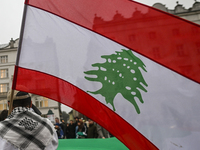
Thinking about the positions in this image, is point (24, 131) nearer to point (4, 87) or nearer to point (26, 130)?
point (26, 130)

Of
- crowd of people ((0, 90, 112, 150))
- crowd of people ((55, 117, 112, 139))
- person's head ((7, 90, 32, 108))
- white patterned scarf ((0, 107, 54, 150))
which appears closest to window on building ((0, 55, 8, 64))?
crowd of people ((55, 117, 112, 139))

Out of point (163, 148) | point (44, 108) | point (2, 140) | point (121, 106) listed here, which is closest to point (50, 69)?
point (121, 106)

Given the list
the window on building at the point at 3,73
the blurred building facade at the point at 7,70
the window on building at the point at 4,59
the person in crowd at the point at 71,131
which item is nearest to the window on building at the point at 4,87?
the blurred building facade at the point at 7,70

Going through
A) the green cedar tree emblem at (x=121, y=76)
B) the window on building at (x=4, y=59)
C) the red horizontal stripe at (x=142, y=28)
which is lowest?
the green cedar tree emblem at (x=121, y=76)

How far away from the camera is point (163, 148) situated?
2467mm

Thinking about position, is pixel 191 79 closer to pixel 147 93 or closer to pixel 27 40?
pixel 147 93

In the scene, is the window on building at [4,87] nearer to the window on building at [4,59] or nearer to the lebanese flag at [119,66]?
the window on building at [4,59]

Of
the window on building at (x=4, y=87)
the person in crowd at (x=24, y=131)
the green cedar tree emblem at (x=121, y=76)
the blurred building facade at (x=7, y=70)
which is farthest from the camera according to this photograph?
the window on building at (x=4, y=87)

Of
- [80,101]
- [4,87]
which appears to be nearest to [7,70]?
[4,87]

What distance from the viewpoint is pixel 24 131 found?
1.85m

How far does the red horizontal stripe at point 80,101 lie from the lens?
2.62m

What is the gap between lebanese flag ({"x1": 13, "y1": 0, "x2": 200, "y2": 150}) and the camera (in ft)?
8.41

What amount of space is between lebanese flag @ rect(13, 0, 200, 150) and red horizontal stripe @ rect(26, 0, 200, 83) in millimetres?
11

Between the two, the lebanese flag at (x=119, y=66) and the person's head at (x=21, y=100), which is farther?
the lebanese flag at (x=119, y=66)
